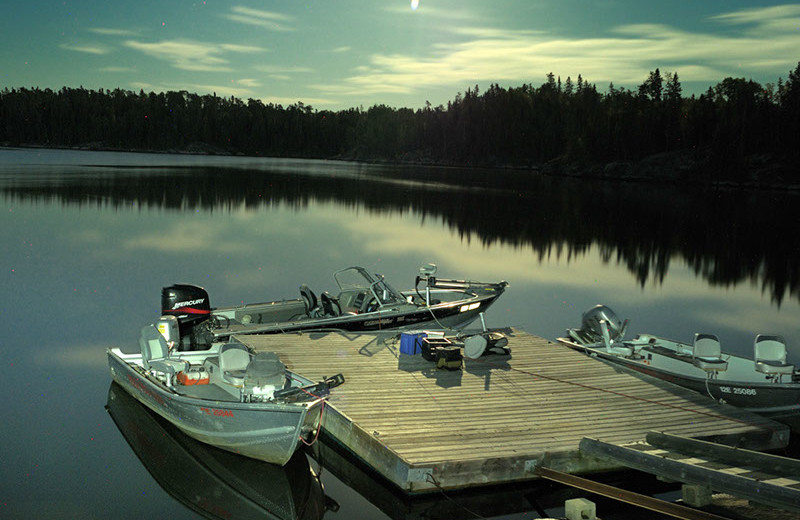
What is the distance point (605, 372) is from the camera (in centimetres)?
1289

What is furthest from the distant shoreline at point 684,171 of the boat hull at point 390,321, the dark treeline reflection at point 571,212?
the boat hull at point 390,321

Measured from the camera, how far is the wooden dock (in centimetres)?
909

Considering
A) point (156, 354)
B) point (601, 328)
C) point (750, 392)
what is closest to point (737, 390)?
point (750, 392)

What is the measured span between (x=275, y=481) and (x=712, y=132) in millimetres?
119123

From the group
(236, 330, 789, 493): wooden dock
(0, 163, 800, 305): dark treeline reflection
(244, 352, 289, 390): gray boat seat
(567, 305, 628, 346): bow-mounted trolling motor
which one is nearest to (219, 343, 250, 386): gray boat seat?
(244, 352, 289, 390): gray boat seat

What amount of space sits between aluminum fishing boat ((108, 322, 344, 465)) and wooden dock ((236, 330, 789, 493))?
757 millimetres

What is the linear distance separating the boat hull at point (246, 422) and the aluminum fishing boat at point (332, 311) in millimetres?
3058

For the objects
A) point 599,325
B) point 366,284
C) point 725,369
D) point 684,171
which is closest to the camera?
point 725,369

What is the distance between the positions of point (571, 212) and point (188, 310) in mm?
47638

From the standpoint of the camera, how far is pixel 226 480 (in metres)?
10.2

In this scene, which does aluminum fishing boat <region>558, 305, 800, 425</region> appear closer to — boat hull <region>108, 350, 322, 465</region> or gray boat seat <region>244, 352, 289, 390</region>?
boat hull <region>108, 350, 322, 465</region>

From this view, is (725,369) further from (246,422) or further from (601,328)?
(246,422)

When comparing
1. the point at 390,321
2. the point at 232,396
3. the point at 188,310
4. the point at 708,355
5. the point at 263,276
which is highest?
the point at 708,355

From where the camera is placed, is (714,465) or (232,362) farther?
(232,362)
